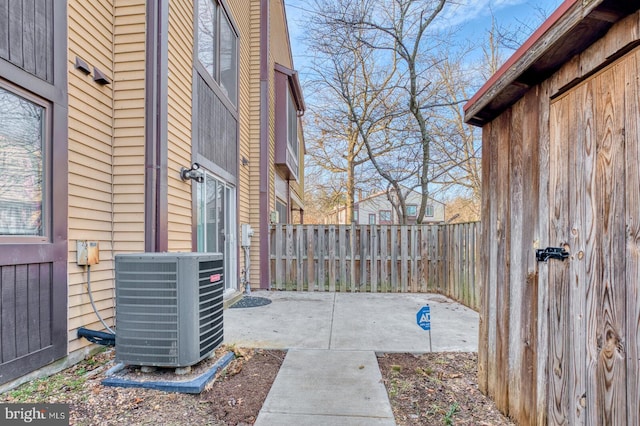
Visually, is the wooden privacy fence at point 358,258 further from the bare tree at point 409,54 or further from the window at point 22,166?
the window at point 22,166

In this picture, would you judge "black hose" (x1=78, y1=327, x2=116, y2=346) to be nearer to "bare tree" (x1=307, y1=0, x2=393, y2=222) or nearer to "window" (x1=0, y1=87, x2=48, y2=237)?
"window" (x1=0, y1=87, x2=48, y2=237)

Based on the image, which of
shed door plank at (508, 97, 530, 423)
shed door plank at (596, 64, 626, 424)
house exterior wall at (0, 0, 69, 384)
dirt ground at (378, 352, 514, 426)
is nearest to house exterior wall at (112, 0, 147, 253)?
house exterior wall at (0, 0, 69, 384)

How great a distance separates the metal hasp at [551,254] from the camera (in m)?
1.79

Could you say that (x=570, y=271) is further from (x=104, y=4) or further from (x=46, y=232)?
(x=104, y=4)

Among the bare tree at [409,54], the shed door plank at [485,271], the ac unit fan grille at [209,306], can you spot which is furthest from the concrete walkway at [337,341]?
the bare tree at [409,54]

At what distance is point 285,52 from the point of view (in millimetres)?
11312

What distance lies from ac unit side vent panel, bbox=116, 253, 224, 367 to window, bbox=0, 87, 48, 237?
745 millimetres

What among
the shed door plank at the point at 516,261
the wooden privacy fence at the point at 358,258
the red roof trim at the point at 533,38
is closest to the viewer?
the red roof trim at the point at 533,38

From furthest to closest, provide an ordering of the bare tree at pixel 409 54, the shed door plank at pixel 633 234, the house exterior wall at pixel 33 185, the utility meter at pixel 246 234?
the bare tree at pixel 409 54
the utility meter at pixel 246 234
the house exterior wall at pixel 33 185
the shed door plank at pixel 633 234

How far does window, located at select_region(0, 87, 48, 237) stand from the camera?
2.53 meters

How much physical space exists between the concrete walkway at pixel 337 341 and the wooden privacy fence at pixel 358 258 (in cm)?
44

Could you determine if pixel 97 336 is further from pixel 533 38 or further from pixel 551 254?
pixel 533 38

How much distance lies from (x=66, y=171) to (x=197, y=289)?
1583mm

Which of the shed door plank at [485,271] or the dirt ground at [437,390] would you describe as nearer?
the dirt ground at [437,390]
